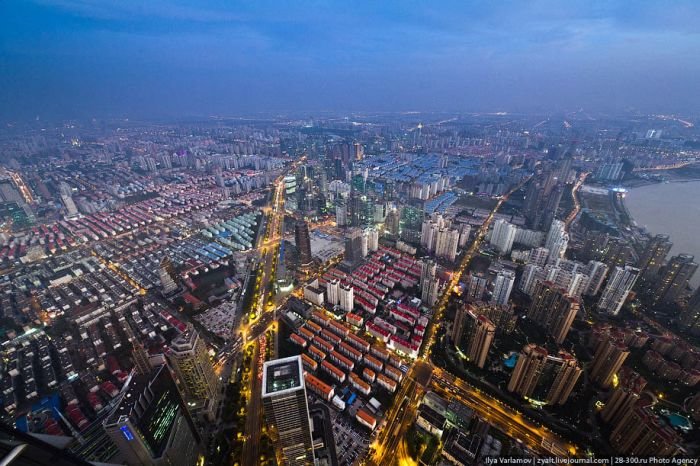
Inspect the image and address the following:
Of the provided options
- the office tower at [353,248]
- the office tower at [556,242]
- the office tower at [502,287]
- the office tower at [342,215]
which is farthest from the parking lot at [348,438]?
the office tower at [342,215]

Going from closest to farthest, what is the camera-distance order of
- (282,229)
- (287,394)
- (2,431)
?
(2,431) < (287,394) < (282,229)

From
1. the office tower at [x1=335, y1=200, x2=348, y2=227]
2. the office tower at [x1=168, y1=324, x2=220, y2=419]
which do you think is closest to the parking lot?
the office tower at [x1=168, y1=324, x2=220, y2=419]

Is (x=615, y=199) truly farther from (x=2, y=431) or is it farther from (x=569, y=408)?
(x=2, y=431)

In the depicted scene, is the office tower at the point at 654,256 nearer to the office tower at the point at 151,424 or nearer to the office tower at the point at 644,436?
the office tower at the point at 644,436

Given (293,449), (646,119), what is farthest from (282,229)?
(646,119)

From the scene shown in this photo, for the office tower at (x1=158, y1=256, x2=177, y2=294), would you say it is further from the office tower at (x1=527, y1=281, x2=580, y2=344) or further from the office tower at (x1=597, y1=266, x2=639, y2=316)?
the office tower at (x1=597, y1=266, x2=639, y2=316)
